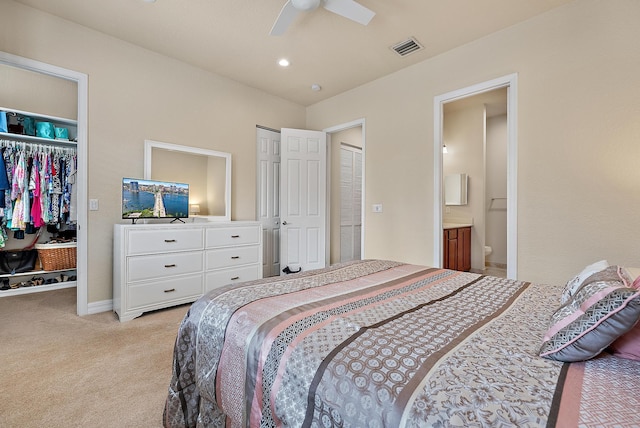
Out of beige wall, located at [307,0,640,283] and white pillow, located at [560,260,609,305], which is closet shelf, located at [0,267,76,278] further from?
white pillow, located at [560,260,609,305]

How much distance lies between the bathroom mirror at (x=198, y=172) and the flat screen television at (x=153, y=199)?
0.18m

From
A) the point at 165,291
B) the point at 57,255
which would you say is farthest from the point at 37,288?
the point at 165,291

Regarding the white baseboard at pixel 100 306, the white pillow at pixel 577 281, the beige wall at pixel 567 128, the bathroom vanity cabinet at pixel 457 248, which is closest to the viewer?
the white pillow at pixel 577 281

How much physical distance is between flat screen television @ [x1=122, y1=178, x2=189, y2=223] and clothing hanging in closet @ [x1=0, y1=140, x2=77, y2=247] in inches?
55.7

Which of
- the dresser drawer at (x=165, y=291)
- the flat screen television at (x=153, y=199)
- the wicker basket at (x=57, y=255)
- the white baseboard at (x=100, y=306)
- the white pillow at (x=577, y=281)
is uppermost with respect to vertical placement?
the flat screen television at (x=153, y=199)

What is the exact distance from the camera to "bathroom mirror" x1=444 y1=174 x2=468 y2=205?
473cm

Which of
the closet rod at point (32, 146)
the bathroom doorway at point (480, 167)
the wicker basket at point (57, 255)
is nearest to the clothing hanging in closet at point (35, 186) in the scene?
the closet rod at point (32, 146)

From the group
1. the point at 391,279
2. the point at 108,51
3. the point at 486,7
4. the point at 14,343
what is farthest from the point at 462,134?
the point at 14,343

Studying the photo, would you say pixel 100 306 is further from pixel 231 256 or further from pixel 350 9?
pixel 350 9

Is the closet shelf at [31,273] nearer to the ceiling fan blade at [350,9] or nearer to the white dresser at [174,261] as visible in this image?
the white dresser at [174,261]

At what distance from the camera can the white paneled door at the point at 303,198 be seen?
4.26m

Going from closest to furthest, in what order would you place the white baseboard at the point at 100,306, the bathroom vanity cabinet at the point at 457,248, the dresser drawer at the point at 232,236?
the white baseboard at the point at 100,306, the dresser drawer at the point at 232,236, the bathroom vanity cabinet at the point at 457,248

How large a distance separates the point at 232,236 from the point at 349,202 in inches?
102

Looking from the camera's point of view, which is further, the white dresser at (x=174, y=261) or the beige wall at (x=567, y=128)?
the white dresser at (x=174, y=261)
